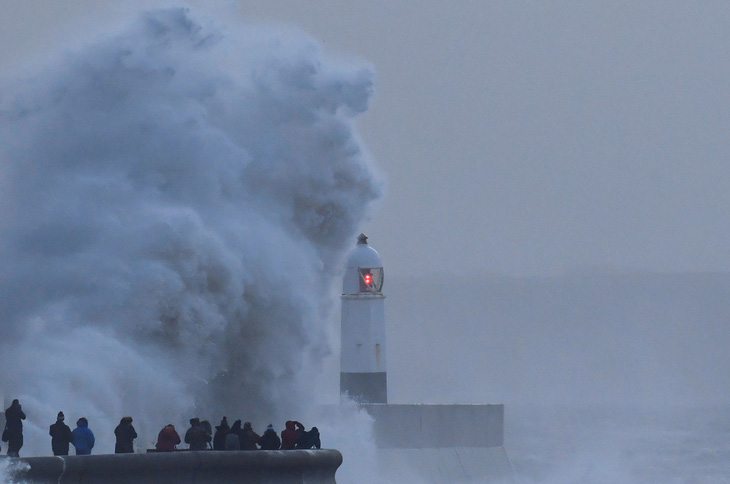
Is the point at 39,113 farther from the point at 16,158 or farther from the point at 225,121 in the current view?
the point at 225,121

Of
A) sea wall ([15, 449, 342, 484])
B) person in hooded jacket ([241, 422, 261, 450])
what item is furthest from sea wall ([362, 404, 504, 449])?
person in hooded jacket ([241, 422, 261, 450])

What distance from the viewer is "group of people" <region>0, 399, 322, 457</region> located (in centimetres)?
1678

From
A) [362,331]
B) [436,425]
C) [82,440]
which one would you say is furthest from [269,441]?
[362,331]

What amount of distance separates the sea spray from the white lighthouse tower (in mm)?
1401

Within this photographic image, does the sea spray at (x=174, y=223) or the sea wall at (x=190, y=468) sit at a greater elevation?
the sea spray at (x=174, y=223)

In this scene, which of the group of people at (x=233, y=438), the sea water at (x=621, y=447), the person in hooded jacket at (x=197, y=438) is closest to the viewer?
the group of people at (x=233, y=438)

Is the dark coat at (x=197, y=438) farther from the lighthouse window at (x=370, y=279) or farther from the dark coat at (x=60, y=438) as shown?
the lighthouse window at (x=370, y=279)

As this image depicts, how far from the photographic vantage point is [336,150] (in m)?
27.3

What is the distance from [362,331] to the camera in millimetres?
29312

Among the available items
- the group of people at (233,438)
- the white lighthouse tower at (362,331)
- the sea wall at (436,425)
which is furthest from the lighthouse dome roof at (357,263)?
the group of people at (233,438)

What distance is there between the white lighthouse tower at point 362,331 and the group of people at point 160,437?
988cm

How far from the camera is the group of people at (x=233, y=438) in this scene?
56.9ft

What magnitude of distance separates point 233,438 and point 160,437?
1090 millimetres

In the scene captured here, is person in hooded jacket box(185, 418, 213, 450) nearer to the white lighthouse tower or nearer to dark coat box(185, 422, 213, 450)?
dark coat box(185, 422, 213, 450)
